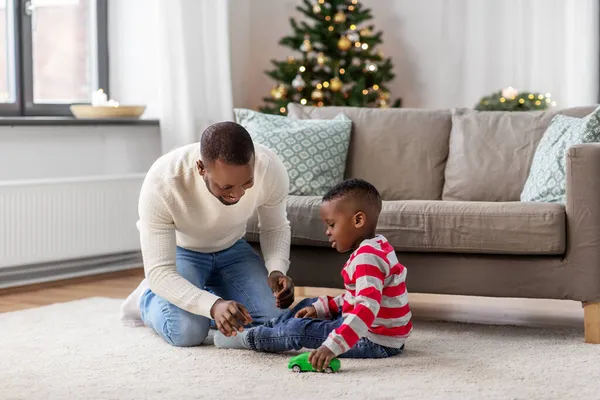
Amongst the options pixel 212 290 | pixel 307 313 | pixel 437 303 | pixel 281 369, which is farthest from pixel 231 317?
pixel 437 303

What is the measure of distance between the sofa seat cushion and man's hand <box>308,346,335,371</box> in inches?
33.3

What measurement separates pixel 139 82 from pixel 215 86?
437mm

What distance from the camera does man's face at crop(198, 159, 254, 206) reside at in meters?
2.57

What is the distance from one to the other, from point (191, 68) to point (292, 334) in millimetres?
2926

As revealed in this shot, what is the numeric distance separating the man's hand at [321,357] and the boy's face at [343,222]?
14.1 inches

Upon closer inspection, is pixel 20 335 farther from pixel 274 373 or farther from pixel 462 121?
pixel 462 121

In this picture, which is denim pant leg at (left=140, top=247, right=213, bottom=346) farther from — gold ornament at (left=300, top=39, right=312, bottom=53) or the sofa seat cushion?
gold ornament at (left=300, top=39, right=312, bottom=53)

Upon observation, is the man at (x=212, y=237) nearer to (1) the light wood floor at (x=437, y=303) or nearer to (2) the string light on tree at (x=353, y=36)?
(1) the light wood floor at (x=437, y=303)

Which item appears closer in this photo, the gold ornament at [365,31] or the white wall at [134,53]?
the white wall at [134,53]

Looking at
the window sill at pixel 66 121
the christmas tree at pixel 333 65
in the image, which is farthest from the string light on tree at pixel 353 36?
the window sill at pixel 66 121

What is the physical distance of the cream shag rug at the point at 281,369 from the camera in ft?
7.91

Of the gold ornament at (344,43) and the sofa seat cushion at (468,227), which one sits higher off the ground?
the gold ornament at (344,43)

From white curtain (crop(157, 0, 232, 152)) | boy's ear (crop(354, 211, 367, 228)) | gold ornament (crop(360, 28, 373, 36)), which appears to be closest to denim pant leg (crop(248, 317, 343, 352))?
boy's ear (crop(354, 211, 367, 228))

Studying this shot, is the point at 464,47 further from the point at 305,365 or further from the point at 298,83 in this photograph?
the point at 305,365
